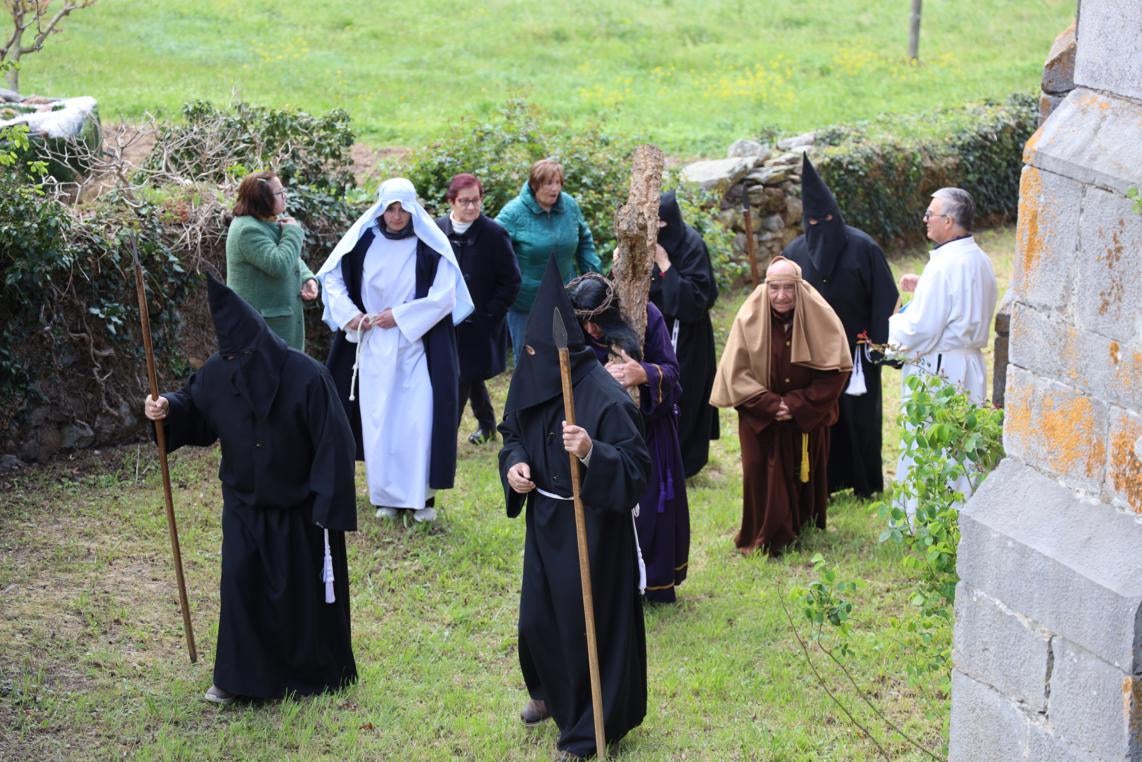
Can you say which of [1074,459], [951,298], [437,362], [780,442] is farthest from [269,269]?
[1074,459]

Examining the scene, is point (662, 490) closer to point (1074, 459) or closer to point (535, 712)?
point (535, 712)

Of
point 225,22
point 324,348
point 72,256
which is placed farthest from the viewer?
point 225,22

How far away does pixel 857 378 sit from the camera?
8758 millimetres

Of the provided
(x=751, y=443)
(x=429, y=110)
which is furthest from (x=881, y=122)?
(x=751, y=443)

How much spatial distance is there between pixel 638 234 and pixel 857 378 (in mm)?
2720

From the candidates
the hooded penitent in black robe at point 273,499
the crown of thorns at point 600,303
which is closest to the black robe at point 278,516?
the hooded penitent in black robe at point 273,499

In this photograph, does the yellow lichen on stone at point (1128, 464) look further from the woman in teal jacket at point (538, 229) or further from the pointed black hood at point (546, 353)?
the woman in teal jacket at point (538, 229)

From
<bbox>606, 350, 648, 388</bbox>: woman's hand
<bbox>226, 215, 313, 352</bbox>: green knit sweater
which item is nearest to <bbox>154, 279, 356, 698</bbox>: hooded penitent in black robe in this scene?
<bbox>606, 350, 648, 388</bbox>: woman's hand

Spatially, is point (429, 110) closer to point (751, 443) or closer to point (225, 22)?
point (225, 22)

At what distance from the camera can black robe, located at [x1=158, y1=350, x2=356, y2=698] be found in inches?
241

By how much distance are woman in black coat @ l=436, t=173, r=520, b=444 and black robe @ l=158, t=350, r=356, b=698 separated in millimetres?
2775

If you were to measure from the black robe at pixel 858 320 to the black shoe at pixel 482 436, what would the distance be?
8.16 ft

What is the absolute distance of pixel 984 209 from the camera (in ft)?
57.3

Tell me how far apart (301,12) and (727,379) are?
18.7m
